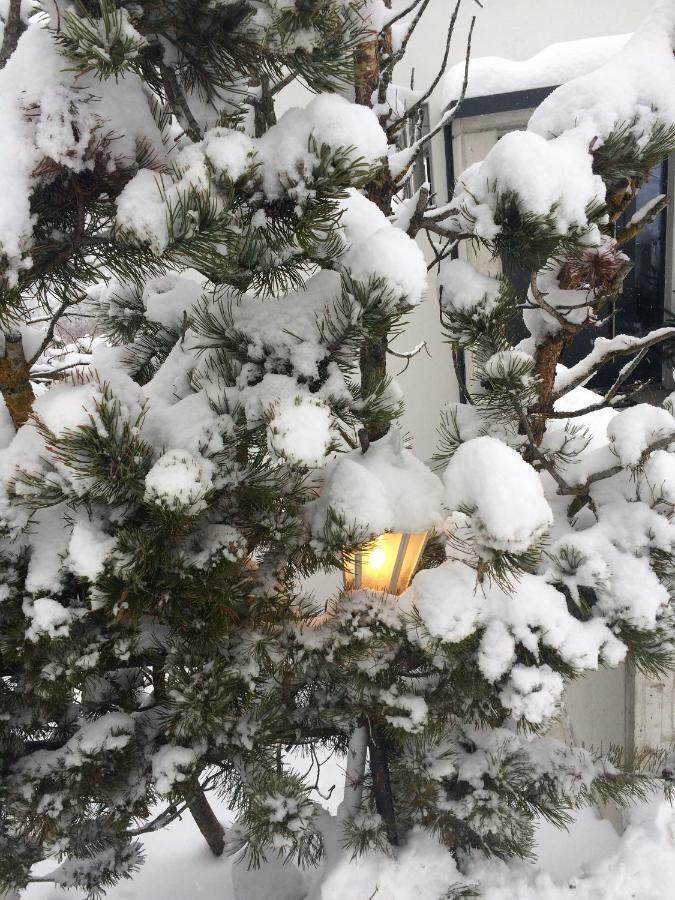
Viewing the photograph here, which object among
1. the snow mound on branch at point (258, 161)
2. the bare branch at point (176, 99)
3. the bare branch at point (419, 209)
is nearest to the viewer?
the snow mound on branch at point (258, 161)

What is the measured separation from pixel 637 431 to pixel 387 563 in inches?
23.2

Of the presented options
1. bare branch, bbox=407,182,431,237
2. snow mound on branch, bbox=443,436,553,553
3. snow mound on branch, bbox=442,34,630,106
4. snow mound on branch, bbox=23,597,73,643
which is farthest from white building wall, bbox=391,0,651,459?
snow mound on branch, bbox=23,597,73,643

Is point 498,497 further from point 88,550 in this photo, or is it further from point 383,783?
point 383,783

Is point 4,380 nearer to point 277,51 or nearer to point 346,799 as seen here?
point 277,51

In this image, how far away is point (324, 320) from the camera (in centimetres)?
97

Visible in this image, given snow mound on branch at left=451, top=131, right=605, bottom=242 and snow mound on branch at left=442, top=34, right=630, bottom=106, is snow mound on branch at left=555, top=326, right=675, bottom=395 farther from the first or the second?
snow mound on branch at left=442, top=34, right=630, bottom=106

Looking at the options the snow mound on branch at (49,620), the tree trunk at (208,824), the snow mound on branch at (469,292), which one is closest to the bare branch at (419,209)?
the snow mound on branch at (469,292)

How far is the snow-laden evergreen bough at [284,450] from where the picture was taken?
2.60 ft

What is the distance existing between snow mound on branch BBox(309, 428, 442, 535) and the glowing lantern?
0.17 ft

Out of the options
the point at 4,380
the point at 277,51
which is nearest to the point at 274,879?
the point at 4,380

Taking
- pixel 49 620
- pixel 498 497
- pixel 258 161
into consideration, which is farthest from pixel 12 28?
pixel 498 497

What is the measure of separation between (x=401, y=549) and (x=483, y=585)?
191 millimetres

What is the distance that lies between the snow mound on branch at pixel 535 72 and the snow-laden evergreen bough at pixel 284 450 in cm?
131

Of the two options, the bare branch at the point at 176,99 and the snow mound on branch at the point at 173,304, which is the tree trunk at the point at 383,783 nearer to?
the snow mound on branch at the point at 173,304
